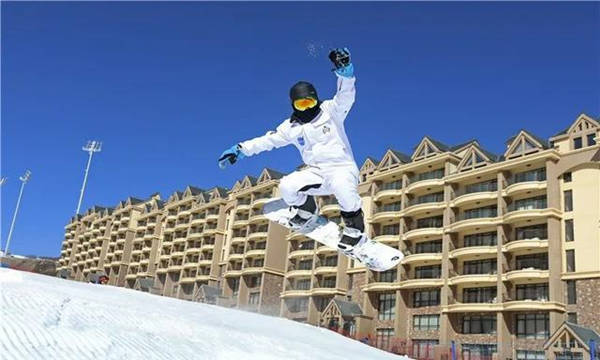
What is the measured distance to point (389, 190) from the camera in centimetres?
4638

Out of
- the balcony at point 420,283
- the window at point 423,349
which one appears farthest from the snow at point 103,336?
the balcony at point 420,283

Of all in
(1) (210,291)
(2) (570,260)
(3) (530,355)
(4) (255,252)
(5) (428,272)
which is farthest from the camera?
(1) (210,291)

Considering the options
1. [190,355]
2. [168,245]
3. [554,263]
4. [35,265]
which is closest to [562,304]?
[554,263]

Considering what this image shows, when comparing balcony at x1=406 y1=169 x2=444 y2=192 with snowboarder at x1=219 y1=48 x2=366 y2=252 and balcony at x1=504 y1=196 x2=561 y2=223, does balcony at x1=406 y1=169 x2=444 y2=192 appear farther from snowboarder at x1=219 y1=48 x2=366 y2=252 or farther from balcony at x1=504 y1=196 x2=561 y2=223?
snowboarder at x1=219 y1=48 x2=366 y2=252

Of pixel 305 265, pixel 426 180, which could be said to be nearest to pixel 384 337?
pixel 305 265

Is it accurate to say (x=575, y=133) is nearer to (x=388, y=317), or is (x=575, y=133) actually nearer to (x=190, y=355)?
(x=388, y=317)

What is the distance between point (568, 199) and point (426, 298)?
1299 centimetres

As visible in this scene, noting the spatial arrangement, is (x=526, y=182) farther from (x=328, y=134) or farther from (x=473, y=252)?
(x=328, y=134)

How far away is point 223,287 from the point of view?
197 feet

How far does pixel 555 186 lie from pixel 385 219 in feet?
48.3

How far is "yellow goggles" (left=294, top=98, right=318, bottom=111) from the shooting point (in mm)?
6638

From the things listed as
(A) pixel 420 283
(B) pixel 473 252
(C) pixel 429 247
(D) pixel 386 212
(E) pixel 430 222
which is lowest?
(A) pixel 420 283

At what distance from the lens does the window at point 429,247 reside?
41.7m

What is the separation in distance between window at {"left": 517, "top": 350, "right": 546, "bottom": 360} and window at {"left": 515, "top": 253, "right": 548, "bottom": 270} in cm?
552
